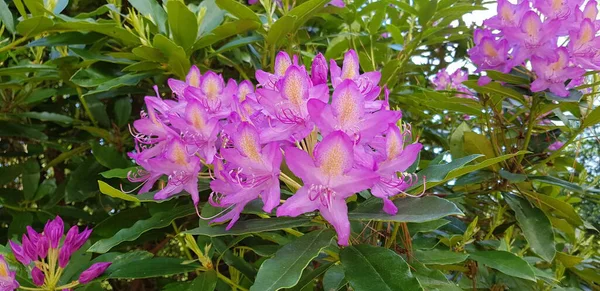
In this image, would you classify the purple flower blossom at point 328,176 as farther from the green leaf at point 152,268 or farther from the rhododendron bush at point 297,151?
the green leaf at point 152,268

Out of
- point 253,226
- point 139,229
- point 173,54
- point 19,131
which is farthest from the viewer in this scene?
point 19,131

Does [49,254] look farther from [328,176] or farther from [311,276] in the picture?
[328,176]

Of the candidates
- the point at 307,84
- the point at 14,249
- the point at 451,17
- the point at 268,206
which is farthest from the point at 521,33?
the point at 14,249

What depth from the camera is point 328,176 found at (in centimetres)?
70

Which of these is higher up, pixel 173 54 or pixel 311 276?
pixel 173 54

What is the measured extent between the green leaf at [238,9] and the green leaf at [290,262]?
0.55 m

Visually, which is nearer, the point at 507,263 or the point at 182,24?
the point at 507,263

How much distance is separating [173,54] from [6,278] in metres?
0.51

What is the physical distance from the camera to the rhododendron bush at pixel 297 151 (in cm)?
74

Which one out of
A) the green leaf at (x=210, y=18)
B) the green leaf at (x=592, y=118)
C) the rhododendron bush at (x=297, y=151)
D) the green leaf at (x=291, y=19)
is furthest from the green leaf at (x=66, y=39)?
the green leaf at (x=592, y=118)

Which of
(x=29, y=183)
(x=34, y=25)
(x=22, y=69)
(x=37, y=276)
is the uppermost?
(x=34, y=25)

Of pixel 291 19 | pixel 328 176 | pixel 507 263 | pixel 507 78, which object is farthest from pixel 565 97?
pixel 328 176

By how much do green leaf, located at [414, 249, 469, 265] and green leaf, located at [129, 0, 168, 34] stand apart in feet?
2.43

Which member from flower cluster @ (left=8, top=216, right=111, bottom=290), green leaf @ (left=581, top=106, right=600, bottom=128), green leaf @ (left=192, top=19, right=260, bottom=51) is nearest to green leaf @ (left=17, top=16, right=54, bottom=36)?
green leaf @ (left=192, top=19, right=260, bottom=51)
